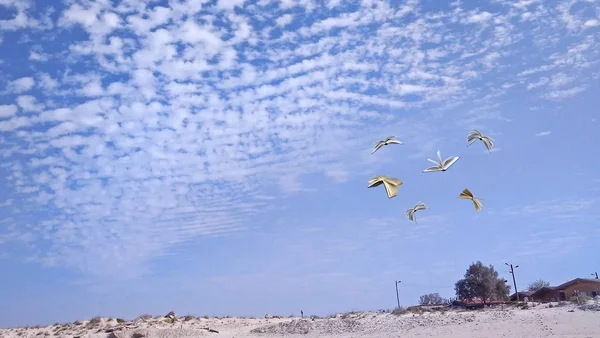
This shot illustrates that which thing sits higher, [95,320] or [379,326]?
[95,320]

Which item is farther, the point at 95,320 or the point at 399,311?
the point at 95,320

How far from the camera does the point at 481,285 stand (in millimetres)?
57406

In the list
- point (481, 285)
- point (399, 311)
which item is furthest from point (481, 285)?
point (399, 311)

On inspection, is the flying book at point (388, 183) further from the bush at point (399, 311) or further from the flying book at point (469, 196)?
the bush at point (399, 311)

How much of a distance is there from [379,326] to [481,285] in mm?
31201

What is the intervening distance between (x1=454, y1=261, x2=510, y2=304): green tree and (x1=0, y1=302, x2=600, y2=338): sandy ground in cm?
2739

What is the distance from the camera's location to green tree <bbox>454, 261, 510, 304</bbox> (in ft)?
188

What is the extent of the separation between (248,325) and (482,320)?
13.3 meters

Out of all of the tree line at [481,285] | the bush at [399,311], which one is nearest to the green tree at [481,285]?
the tree line at [481,285]

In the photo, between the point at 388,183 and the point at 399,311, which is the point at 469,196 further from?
the point at 399,311

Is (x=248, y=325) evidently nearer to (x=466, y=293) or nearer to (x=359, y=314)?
(x=359, y=314)

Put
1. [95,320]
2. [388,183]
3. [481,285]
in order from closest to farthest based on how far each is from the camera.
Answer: [388,183]
[95,320]
[481,285]

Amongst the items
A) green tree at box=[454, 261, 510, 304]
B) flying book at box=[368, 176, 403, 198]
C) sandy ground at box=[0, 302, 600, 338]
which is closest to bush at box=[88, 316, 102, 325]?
sandy ground at box=[0, 302, 600, 338]

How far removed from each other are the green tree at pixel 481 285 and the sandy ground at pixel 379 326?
89.9 ft
